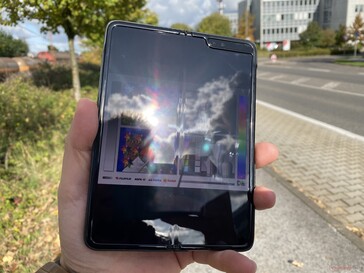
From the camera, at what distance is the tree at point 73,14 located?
23.1 feet

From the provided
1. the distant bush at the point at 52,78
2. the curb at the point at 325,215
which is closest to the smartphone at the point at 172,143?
the curb at the point at 325,215

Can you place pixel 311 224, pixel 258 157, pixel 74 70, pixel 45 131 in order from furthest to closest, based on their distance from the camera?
1. pixel 74 70
2. pixel 45 131
3. pixel 311 224
4. pixel 258 157

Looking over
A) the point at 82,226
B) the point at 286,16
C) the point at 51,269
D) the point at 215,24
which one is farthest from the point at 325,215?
the point at 286,16

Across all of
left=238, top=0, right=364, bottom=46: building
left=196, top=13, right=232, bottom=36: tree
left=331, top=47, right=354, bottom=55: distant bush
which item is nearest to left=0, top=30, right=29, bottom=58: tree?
left=331, top=47, right=354, bottom=55: distant bush

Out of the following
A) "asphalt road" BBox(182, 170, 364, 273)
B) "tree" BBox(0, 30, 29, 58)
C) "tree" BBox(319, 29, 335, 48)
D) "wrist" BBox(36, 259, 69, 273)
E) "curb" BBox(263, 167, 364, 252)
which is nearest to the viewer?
"wrist" BBox(36, 259, 69, 273)

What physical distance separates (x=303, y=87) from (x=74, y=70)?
11.0m

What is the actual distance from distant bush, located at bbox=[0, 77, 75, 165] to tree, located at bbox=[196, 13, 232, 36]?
58.2m

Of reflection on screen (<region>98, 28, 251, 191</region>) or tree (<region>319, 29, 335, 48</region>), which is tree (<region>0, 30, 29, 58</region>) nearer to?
reflection on screen (<region>98, 28, 251, 191</region>)

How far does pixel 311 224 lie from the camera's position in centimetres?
306

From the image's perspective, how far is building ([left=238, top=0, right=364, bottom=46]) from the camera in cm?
7006

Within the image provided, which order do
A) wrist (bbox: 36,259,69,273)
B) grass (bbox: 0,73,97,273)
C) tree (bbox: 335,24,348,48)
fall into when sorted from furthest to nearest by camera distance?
tree (bbox: 335,24,348,48), grass (bbox: 0,73,97,273), wrist (bbox: 36,259,69,273)

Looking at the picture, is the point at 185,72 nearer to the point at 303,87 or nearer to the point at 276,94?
the point at 276,94

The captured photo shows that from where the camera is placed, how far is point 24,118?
4863 millimetres

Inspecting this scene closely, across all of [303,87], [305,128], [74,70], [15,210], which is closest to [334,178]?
[305,128]
